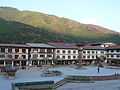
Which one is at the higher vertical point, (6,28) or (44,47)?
(6,28)

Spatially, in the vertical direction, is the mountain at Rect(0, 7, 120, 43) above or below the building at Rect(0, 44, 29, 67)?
above

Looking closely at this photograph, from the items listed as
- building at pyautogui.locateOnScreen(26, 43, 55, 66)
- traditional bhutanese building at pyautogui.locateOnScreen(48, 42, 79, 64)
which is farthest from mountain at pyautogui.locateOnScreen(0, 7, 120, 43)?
building at pyautogui.locateOnScreen(26, 43, 55, 66)

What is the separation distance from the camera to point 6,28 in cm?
15162

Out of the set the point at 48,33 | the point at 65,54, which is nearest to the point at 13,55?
the point at 65,54

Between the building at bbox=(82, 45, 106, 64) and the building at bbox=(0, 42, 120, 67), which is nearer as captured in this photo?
the building at bbox=(0, 42, 120, 67)

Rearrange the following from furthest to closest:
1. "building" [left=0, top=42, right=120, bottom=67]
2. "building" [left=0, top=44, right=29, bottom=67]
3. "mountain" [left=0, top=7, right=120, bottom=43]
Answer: "mountain" [left=0, top=7, right=120, bottom=43], "building" [left=0, top=42, right=120, bottom=67], "building" [left=0, top=44, right=29, bottom=67]

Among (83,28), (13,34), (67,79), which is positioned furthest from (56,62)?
(83,28)

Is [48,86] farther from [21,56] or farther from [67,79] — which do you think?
[21,56]

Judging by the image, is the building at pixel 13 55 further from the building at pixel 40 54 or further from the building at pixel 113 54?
the building at pixel 113 54

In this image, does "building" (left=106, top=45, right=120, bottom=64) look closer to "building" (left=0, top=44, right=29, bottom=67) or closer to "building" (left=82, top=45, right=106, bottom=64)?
"building" (left=82, top=45, right=106, bottom=64)

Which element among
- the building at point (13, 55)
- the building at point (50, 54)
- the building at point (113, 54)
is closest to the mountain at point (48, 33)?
the building at point (50, 54)

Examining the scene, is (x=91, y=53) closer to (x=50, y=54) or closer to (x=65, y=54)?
(x=65, y=54)

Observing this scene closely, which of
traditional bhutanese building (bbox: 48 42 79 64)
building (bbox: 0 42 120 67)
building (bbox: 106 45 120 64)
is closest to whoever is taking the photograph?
building (bbox: 0 42 120 67)

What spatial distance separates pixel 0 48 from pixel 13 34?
7231 cm
